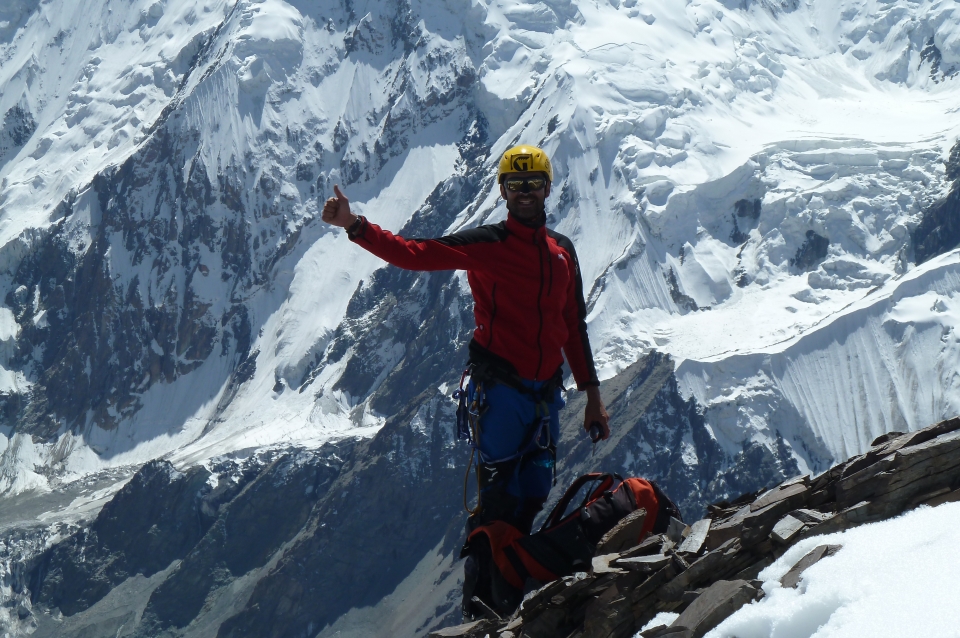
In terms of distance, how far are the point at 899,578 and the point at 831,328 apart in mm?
194470

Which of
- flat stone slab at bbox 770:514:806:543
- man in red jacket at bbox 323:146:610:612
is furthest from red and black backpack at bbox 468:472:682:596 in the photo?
flat stone slab at bbox 770:514:806:543

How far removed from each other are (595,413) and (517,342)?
5.59 feet

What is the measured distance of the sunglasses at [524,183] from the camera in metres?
14.2

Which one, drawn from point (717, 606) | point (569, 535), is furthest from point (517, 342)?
point (717, 606)

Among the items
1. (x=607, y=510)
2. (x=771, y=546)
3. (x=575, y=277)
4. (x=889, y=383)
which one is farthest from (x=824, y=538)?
(x=889, y=383)

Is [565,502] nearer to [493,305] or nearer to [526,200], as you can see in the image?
[493,305]

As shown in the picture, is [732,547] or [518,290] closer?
[732,547]

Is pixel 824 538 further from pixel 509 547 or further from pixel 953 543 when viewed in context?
pixel 509 547

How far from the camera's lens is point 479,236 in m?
13.9

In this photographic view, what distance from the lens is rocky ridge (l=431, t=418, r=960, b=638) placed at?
1155cm

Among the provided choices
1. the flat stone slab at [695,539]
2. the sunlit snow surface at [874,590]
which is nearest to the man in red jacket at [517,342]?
the flat stone slab at [695,539]

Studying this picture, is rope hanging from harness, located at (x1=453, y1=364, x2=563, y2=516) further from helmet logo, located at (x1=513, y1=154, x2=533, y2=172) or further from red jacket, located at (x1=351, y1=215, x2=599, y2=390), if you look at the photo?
helmet logo, located at (x1=513, y1=154, x2=533, y2=172)

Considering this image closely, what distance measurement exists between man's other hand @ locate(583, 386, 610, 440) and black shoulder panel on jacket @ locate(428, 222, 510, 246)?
97.2 inches

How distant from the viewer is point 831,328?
7771 inches
